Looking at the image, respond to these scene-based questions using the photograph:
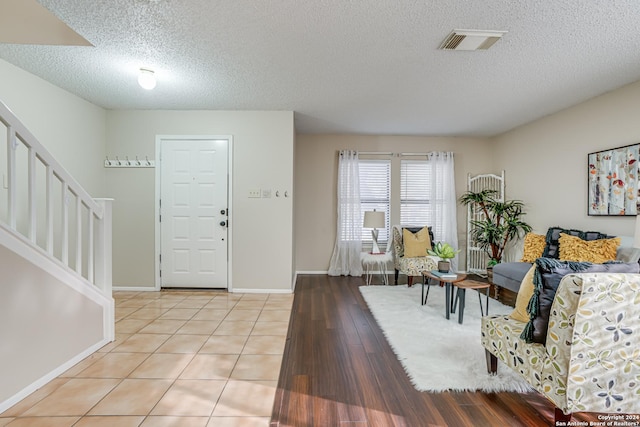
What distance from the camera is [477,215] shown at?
18.1 feet

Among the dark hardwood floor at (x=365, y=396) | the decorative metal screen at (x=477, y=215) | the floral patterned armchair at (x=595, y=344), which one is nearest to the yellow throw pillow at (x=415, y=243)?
the decorative metal screen at (x=477, y=215)

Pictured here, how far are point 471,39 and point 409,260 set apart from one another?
9.77ft

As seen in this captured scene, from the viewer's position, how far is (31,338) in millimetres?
1968

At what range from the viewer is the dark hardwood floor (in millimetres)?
1707

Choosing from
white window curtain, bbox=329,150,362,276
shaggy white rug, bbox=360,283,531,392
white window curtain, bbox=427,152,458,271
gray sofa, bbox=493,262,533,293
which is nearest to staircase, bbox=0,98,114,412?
shaggy white rug, bbox=360,283,531,392

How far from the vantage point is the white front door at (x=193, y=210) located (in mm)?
4293

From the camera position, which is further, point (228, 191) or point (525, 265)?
point (228, 191)

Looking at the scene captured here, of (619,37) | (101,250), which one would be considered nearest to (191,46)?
(101,250)

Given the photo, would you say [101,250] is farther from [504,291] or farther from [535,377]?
[504,291]

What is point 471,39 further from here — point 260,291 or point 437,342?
point 260,291

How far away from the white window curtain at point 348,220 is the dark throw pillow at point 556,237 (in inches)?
106

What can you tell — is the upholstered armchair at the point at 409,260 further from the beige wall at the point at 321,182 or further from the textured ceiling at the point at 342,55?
the textured ceiling at the point at 342,55

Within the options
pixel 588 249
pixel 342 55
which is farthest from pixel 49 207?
pixel 588 249

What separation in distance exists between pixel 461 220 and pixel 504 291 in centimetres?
174
